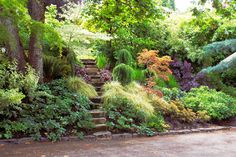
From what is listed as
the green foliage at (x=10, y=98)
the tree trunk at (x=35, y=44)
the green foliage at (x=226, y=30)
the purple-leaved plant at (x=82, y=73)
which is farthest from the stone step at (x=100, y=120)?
the green foliage at (x=226, y=30)

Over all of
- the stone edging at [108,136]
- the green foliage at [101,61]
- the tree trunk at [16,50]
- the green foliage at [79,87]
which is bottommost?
the stone edging at [108,136]

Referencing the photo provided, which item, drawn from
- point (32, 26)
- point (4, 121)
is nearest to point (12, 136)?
point (4, 121)

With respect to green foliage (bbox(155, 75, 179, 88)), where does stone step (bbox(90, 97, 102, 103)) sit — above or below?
below

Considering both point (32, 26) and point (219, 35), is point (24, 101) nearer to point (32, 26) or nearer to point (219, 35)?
point (32, 26)

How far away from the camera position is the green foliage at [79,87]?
8.22m

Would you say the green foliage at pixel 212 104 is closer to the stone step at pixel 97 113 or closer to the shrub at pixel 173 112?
the shrub at pixel 173 112

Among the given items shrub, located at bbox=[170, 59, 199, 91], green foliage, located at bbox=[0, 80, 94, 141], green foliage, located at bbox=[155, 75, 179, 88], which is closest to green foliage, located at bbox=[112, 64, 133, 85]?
green foliage, located at bbox=[0, 80, 94, 141]

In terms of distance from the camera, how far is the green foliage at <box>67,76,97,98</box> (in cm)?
822

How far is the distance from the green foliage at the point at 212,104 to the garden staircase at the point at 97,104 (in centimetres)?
276

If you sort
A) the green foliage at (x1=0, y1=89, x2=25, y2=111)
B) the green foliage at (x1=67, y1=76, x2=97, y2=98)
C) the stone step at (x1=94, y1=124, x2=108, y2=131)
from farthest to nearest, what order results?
1. the green foliage at (x1=67, y1=76, x2=97, y2=98)
2. the stone step at (x1=94, y1=124, x2=108, y2=131)
3. the green foliage at (x1=0, y1=89, x2=25, y2=111)

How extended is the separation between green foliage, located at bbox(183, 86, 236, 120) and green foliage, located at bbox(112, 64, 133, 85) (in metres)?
1.97

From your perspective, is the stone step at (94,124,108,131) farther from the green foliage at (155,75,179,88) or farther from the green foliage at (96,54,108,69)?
the green foliage at (155,75,179,88)

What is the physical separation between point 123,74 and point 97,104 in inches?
58.0

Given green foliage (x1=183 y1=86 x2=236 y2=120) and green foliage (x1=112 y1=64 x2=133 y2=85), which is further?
green foliage (x1=183 y1=86 x2=236 y2=120)
